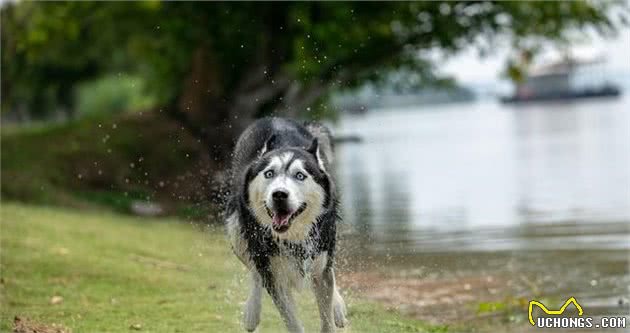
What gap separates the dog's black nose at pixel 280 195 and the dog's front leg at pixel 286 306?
1054 millimetres

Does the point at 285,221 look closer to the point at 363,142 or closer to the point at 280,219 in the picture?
the point at 280,219

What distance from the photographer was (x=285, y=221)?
Answer: 8539 millimetres

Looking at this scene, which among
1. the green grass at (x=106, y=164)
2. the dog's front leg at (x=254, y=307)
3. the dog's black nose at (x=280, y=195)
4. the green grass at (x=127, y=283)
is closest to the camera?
the dog's black nose at (x=280, y=195)

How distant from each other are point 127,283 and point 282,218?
4450 millimetres

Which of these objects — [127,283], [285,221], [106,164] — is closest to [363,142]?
[106,164]

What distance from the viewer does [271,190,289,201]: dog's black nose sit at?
8344mm

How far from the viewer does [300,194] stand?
28.0ft

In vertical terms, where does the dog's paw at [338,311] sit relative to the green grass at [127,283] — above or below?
below

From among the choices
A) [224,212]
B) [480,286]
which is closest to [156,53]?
[480,286]

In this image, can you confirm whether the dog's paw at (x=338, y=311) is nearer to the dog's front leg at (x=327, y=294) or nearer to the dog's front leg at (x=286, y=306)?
the dog's front leg at (x=327, y=294)

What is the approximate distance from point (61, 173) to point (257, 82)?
18.3 feet

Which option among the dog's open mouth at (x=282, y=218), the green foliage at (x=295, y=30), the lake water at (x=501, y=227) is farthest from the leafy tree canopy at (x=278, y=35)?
the dog's open mouth at (x=282, y=218)

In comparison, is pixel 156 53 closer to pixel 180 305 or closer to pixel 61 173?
pixel 61 173

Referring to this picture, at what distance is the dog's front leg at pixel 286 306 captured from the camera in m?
9.02
